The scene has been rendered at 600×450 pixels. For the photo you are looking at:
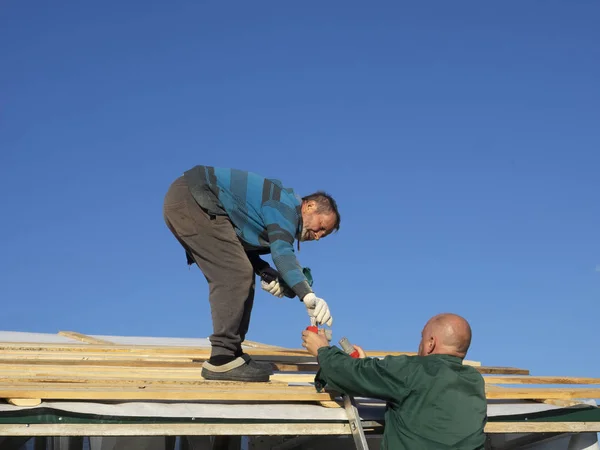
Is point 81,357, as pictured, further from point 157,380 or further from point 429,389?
point 429,389

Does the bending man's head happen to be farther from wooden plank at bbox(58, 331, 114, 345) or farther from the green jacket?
wooden plank at bbox(58, 331, 114, 345)

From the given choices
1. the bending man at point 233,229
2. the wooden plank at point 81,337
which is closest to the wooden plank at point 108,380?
the bending man at point 233,229

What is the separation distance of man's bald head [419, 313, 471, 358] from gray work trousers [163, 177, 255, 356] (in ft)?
4.60

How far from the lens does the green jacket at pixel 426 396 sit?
405 cm

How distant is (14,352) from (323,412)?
12.4 ft

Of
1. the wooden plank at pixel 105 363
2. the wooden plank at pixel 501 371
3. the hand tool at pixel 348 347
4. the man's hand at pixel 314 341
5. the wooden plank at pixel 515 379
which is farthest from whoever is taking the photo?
the wooden plank at pixel 501 371

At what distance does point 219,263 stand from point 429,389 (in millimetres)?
1766

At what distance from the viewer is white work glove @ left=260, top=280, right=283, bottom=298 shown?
5.54 m

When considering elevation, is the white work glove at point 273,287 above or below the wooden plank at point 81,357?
above

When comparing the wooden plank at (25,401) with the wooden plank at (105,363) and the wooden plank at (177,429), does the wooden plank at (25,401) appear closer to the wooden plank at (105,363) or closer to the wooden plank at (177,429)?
the wooden plank at (177,429)

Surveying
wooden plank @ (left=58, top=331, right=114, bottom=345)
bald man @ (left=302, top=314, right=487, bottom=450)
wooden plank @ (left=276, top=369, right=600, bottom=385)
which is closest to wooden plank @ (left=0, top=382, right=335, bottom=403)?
bald man @ (left=302, top=314, right=487, bottom=450)

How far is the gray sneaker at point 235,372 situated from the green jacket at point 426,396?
1075 mm

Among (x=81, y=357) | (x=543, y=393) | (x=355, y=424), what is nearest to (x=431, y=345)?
(x=355, y=424)

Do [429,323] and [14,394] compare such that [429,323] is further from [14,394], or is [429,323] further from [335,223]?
[14,394]
